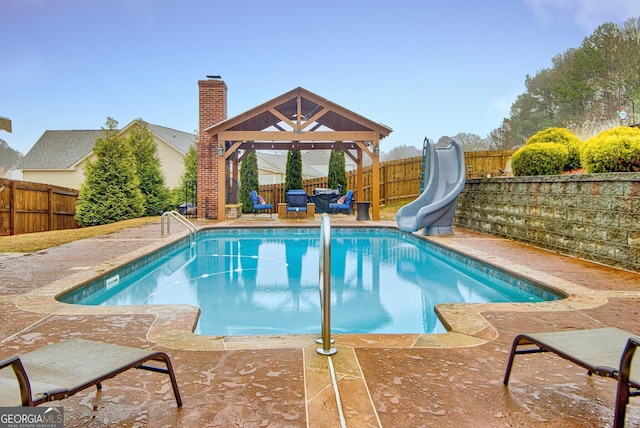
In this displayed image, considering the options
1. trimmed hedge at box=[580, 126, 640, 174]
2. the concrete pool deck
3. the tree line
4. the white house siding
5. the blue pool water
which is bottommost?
the blue pool water

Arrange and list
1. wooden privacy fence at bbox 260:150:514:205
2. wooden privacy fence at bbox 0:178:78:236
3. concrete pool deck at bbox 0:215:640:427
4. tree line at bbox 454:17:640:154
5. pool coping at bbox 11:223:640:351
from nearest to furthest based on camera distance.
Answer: concrete pool deck at bbox 0:215:640:427 → pool coping at bbox 11:223:640:351 → wooden privacy fence at bbox 0:178:78:236 → wooden privacy fence at bbox 260:150:514:205 → tree line at bbox 454:17:640:154

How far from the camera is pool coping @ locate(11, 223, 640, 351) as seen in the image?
286 centimetres

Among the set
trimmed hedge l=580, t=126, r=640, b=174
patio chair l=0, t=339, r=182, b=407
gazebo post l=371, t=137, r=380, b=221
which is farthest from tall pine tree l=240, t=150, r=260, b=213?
patio chair l=0, t=339, r=182, b=407

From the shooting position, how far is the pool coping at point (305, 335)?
113 inches

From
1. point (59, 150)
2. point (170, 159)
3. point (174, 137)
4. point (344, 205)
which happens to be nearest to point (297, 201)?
point (344, 205)

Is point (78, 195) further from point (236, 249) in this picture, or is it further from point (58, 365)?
point (58, 365)

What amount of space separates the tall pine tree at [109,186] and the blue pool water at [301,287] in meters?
6.81

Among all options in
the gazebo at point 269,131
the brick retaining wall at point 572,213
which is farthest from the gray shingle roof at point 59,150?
the brick retaining wall at point 572,213

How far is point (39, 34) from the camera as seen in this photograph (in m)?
18.6

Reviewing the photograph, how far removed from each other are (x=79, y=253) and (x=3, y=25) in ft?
59.6

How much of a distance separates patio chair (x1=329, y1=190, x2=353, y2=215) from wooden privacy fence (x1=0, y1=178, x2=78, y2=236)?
8824 millimetres

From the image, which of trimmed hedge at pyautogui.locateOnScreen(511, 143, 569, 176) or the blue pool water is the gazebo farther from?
trimmed hedge at pyautogui.locateOnScreen(511, 143, 569, 176)

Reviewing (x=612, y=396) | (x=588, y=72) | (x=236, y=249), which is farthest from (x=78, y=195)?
(x=588, y=72)

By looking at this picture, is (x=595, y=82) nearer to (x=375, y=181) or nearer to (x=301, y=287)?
(x=375, y=181)
